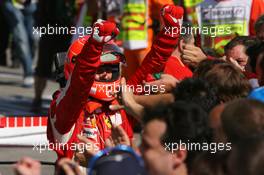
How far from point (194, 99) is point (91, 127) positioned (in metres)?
1.18

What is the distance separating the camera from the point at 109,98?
19.3ft

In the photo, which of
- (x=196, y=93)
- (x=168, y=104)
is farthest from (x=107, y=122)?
(x=168, y=104)

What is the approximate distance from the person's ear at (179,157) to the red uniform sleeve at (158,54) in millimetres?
2093

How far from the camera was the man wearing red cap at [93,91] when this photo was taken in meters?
5.28

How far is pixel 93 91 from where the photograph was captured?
591cm

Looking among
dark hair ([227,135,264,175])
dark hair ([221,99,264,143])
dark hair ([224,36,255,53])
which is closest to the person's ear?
dark hair ([221,99,264,143])

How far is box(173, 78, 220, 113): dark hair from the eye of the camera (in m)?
4.88

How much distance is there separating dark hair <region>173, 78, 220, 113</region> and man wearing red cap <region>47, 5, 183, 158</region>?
52cm

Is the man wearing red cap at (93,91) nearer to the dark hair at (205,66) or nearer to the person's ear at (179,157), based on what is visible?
the dark hair at (205,66)

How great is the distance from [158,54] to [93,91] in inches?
18.6

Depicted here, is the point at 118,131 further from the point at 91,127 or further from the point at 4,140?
the point at 4,140

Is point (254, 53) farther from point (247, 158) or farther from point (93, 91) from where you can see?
point (247, 158)

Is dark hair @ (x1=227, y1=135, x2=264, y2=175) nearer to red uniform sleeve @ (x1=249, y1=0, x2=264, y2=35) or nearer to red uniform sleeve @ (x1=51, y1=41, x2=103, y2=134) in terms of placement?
red uniform sleeve @ (x1=51, y1=41, x2=103, y2=134)

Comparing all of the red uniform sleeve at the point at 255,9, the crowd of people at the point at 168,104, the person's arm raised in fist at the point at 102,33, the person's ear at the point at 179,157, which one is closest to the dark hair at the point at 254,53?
the crowd of people at the point at 168,104
